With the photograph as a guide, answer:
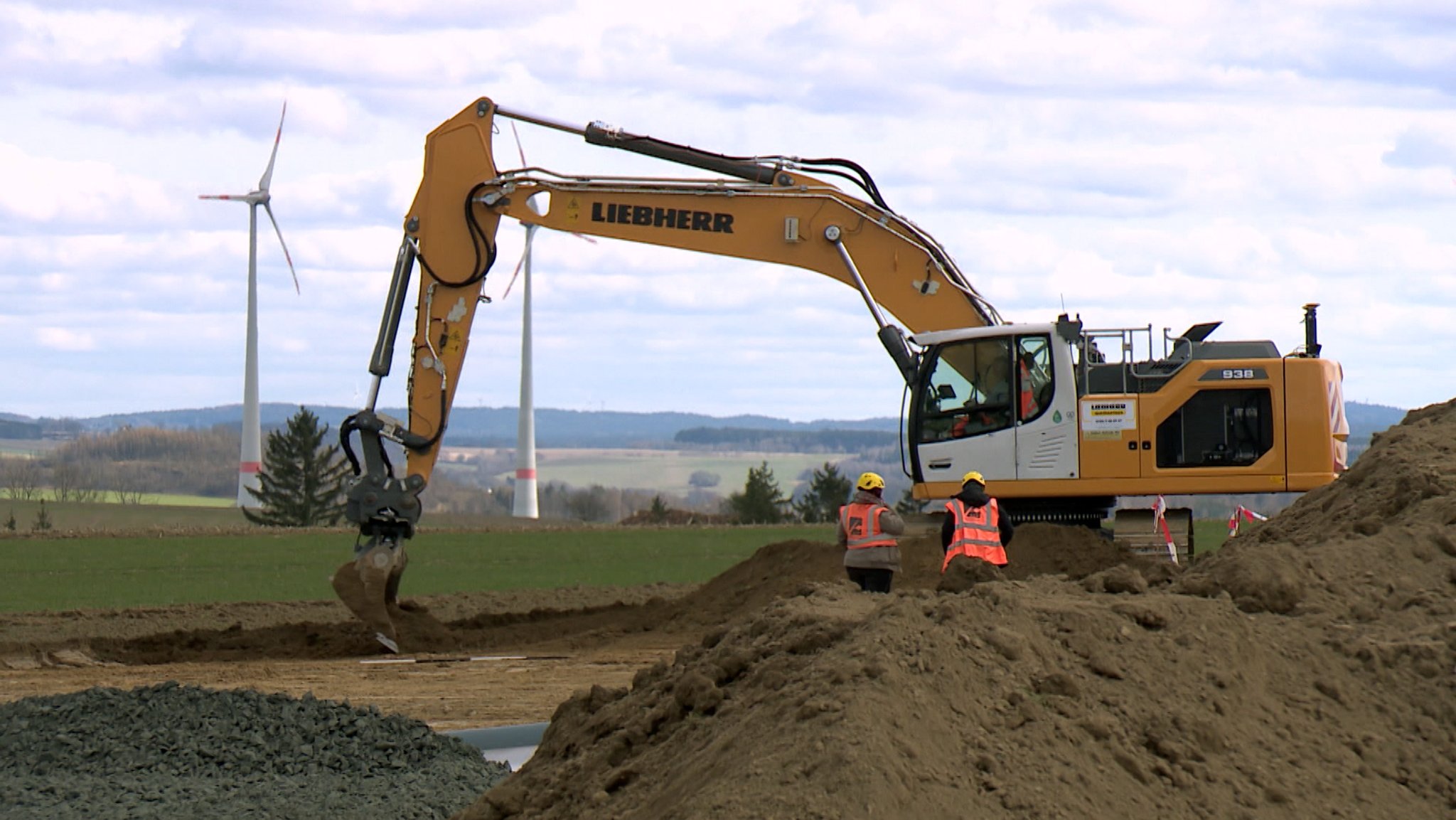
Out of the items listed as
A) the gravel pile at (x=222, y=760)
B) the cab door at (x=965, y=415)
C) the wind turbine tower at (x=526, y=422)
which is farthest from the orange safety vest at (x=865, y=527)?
the wind turbine tower at (x=526, y=422)

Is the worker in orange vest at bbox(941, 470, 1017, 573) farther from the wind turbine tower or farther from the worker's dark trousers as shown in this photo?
the wind turbine tower

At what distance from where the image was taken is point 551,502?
10656 cm

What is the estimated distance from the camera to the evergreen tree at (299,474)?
5775 cm

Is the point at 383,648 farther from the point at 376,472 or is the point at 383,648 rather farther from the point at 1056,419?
the point at 1056,419

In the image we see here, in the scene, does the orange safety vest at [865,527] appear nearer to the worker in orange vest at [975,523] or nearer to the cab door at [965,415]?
the worker in orange vest at [975,523]

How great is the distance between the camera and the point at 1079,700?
594cm

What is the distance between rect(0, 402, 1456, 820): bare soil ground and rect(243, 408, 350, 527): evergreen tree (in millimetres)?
51768

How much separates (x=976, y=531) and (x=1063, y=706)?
7.70 m

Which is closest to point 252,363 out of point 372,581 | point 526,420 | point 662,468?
point 526,420

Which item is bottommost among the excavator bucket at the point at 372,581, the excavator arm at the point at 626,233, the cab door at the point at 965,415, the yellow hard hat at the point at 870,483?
the excavator bucket at the point at 372,581

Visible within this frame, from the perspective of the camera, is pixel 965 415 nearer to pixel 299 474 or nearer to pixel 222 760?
pixel 222 760

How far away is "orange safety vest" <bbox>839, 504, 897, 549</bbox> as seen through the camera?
13.7 metres

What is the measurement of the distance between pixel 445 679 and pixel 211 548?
20.5 metres

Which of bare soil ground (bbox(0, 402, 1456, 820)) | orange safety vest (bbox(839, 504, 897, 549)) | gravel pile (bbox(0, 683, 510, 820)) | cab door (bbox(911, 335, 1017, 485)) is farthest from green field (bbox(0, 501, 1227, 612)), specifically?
bare soil ground (bbox(0, 402, 1456, 820))
